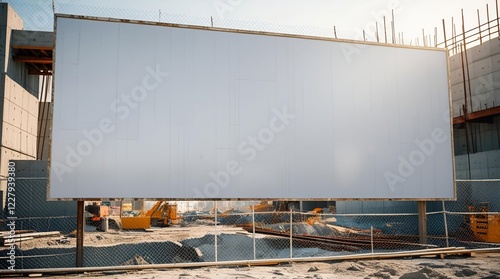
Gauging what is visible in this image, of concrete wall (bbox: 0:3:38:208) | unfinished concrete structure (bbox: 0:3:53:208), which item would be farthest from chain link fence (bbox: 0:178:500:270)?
unfinished concrete structure (bbox: 0:3:53:208)

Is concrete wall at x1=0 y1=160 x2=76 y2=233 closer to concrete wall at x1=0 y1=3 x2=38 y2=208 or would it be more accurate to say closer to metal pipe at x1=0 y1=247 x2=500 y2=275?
concrete wall at x1=0 y1=3 x2=38 y2=208

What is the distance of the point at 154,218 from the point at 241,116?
70.5 feet

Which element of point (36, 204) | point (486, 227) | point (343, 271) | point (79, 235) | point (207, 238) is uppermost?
point (36, 204)

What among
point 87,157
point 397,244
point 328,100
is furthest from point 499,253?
point 87,157

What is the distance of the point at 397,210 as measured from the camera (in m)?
31.5

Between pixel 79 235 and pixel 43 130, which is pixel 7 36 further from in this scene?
pixel 79 235

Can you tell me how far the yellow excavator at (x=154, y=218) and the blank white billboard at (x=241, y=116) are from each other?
17982 mm

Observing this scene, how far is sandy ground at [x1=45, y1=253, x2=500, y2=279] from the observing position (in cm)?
Result: 1078

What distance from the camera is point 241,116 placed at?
13.3 meters

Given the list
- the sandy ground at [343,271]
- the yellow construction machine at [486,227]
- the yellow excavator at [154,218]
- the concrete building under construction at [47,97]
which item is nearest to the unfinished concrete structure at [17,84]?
the concrete building under construction at [47,97]

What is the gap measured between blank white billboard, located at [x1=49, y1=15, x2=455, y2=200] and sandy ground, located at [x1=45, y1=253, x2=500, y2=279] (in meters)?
2.13

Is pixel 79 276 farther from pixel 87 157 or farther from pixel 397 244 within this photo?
pixel 397 244

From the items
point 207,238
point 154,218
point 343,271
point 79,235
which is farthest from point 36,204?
point 343,271

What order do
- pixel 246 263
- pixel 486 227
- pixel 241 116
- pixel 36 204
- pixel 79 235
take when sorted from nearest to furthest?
pixel 79 235 < pixel 246 263 < pixel 241 116 < pixel 486 227 < pixel 36 204
